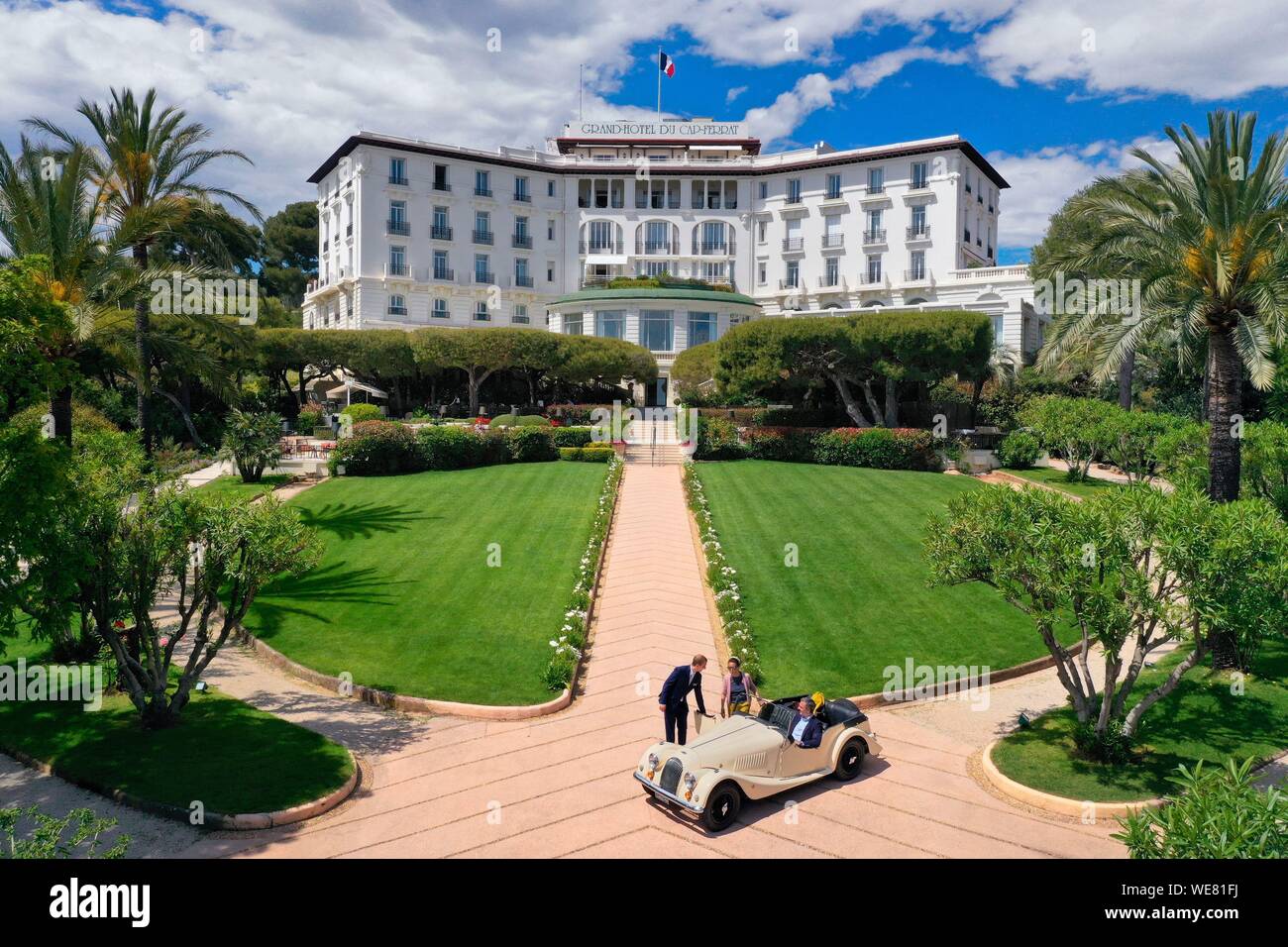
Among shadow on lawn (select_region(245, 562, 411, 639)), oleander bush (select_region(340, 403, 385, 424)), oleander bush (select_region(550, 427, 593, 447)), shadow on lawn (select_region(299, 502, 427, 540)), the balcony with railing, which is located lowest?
shadow on lawn (select_region(245, 562, 411, 639))

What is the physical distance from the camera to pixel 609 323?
6034 cm

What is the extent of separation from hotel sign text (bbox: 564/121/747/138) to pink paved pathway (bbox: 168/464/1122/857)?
7300cm

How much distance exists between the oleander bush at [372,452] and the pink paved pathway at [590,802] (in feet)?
62.6

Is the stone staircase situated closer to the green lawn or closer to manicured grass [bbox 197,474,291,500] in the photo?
the green lawn

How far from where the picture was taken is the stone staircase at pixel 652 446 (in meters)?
40.5

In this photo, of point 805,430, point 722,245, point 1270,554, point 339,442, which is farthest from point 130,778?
point 722,245

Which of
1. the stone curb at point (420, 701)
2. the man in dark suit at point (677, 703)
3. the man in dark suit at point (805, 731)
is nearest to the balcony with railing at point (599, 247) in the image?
the stone curb at point (420, 701)

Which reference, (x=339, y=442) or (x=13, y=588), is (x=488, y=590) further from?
(x=339, y=442)

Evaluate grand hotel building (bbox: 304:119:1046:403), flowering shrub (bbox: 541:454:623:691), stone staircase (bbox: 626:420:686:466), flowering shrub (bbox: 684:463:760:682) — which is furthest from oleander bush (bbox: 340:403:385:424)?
flowering shrub (bbox: 684:463:760:682)

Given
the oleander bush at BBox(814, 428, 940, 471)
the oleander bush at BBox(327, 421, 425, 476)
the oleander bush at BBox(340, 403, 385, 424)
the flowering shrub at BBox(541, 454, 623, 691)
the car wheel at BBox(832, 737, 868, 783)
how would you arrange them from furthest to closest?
the oleander bush at BBox(340, 403, 385, 424), the oleander bush at BBox(814, 428, 940, 471), the oleander bush at BBox(327, 421, 425, 476), the flowering shrub at BBox(541, 454, 623, 691), the car wheel at BBox(832, 737, 868, 783)

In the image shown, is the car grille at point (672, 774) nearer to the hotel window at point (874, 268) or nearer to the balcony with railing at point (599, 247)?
the hotel window at point (874, 268)

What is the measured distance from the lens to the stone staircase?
40500 mm

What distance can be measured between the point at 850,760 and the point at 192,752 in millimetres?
9431

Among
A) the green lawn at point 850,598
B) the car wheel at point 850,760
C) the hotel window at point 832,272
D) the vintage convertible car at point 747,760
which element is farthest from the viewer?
the hotel window at point 832,272
